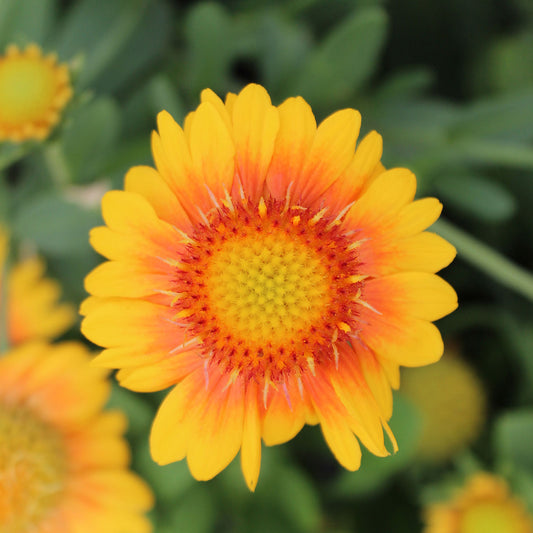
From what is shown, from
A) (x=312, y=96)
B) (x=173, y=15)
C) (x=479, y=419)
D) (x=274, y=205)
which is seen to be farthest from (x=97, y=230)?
(x=479, y=419)

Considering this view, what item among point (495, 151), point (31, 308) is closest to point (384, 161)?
point (495, 151)

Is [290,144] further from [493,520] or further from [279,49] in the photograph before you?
[493,520]

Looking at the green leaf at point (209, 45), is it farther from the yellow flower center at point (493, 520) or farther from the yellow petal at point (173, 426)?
the yellow flower center at point (493, 520)

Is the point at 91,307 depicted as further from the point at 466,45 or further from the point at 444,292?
the point at 466,45

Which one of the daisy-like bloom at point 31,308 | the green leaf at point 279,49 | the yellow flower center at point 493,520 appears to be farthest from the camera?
the daisy-like bloom at point 31,308

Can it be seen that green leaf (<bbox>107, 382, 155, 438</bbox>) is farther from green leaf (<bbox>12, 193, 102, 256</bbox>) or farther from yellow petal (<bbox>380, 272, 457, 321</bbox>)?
yellow petal (<bbox>380, 272, 457, 321</bbox>)

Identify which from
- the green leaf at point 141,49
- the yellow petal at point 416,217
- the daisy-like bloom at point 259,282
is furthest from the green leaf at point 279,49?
the yellow petal at point 416,217

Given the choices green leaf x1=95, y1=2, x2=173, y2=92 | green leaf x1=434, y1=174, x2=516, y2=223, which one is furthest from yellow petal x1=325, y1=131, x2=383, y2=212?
green leaf x1=95, y1=2, x2=173, y2=92
